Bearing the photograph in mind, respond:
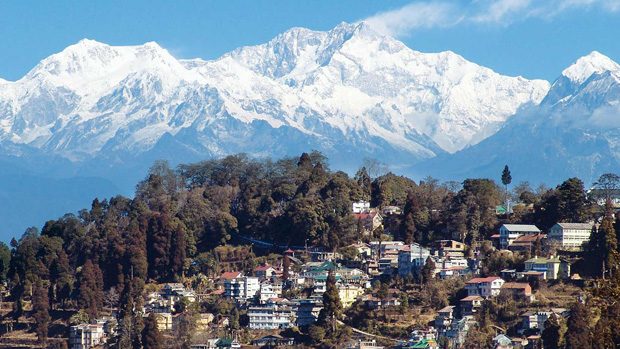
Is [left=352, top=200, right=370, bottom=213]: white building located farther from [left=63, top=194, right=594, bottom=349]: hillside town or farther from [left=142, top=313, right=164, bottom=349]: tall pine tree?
[left=142, top=313, right=164, bottom=349]: tall pine tree

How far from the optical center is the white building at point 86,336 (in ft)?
279

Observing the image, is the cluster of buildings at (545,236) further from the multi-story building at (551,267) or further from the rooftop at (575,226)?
the multi-story building at (551,267)

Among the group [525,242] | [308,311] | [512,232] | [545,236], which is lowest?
[308,311]

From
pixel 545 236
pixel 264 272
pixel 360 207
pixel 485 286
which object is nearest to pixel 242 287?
pixel 264 272

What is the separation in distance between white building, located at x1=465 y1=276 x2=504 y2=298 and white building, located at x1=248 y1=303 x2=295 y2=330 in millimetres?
11932

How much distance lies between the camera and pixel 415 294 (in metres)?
82.5

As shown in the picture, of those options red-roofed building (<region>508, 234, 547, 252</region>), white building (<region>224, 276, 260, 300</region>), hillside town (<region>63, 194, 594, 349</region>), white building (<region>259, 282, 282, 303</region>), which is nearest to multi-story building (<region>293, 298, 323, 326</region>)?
hillside town (<region>63, 194, 594, 349</region>)

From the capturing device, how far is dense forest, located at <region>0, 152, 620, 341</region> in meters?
89.9

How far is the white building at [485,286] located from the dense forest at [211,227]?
10.9 metres

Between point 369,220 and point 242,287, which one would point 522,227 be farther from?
point 242,287

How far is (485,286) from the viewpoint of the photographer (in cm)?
7975

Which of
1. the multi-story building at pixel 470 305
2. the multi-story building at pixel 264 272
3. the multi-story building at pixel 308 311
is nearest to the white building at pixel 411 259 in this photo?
the multi-story building at pixel 470 305

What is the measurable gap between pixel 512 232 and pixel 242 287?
19.3 meters

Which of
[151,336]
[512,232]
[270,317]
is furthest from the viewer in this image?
[512,232]
